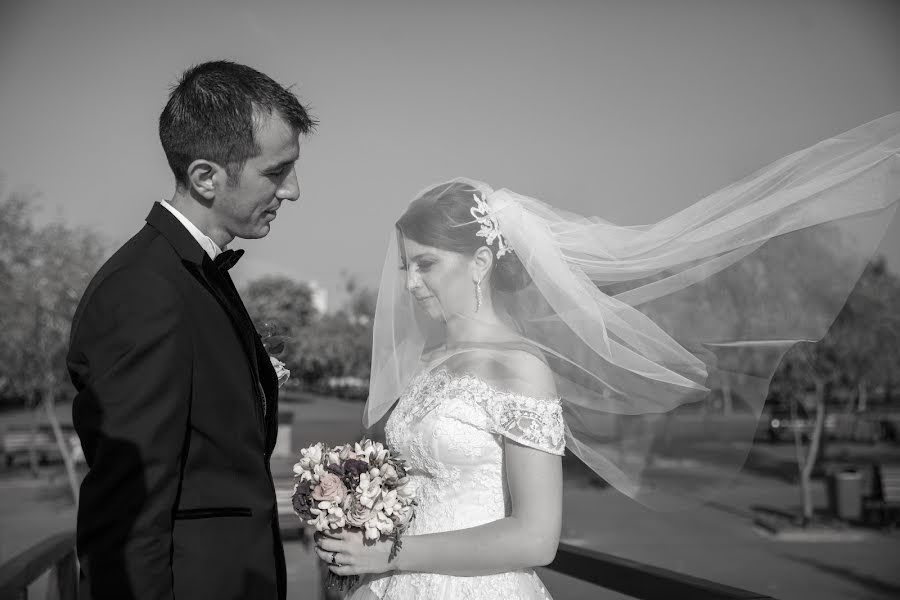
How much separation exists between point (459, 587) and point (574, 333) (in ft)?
3.56

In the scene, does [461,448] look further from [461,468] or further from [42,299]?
[42,299]

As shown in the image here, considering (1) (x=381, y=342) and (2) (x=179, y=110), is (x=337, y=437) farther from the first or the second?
(2) (x=179, y=110)

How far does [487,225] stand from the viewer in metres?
3.51

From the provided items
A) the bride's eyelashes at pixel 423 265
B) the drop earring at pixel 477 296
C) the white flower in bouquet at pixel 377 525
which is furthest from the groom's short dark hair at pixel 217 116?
the drop earring at pixel 477 296

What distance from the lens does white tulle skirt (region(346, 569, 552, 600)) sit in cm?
303

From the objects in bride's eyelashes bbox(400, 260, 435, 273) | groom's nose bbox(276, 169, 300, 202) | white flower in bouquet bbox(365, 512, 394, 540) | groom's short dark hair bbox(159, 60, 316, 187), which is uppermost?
groom's short dark hair bbox(159, 60, 316, 187)

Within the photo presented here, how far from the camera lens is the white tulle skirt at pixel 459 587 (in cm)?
303

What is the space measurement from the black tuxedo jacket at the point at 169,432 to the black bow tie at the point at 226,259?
87 millimetres

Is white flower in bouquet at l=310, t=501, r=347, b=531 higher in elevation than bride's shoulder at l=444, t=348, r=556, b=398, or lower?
lower

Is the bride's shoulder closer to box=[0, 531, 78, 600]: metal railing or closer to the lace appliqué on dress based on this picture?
the lace appliqué on dress

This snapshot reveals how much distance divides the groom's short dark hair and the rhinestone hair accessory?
1343mm

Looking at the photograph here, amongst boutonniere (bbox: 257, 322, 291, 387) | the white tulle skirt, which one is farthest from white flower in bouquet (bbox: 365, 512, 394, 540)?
boutonniere (bbox: 257, 322, 291, 387)

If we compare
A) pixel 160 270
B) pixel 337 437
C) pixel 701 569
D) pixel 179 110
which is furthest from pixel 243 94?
pixel 337 437

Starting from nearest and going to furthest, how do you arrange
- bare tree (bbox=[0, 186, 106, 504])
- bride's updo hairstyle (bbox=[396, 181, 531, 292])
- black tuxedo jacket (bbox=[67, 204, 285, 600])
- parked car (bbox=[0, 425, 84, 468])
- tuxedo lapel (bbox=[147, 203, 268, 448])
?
black tuxedo jacket (bbox=[67, 204, 285, 600]), tuxedo lapel (bbox=[147, 203, 268, 448]), bride's updo hairstyle (bbox=[396, 181, 531, 292]), bare tree (bbox=[0, 186, 106, 504]), parked car (bbox=[0, 425, 84, 468])
